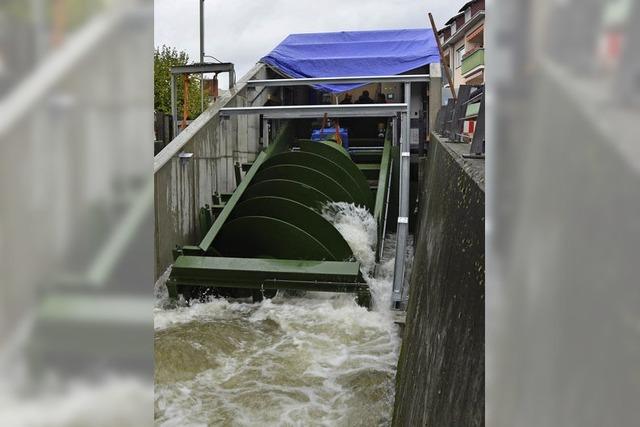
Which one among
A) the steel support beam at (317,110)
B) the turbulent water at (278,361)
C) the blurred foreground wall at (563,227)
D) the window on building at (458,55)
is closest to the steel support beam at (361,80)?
the steel support beam at (317,110)

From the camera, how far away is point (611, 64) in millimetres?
717

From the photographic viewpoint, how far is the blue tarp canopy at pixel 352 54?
12586 millimetres

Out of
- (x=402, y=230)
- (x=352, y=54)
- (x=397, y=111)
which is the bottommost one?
(x=402, y=230)

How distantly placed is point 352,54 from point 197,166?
6.37m

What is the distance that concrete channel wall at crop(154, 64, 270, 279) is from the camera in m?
7.79

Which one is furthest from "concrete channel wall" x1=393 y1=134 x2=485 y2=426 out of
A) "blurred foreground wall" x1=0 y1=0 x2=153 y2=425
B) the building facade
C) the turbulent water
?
the building facade

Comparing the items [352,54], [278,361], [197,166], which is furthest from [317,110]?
[352,54]

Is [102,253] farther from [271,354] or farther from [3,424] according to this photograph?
[271,354]

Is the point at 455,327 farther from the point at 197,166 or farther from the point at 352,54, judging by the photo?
the point at 352,54

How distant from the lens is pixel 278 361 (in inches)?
232

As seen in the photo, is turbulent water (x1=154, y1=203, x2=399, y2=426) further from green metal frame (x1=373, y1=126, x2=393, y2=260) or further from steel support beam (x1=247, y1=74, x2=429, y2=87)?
steel support beam (x1=247, y1=74, x2=429, y2=87)

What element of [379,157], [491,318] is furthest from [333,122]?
[491,318]

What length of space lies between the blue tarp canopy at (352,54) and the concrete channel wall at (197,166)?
1712 millimetres

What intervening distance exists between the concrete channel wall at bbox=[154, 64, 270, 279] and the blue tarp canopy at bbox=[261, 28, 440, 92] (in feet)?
5.62
